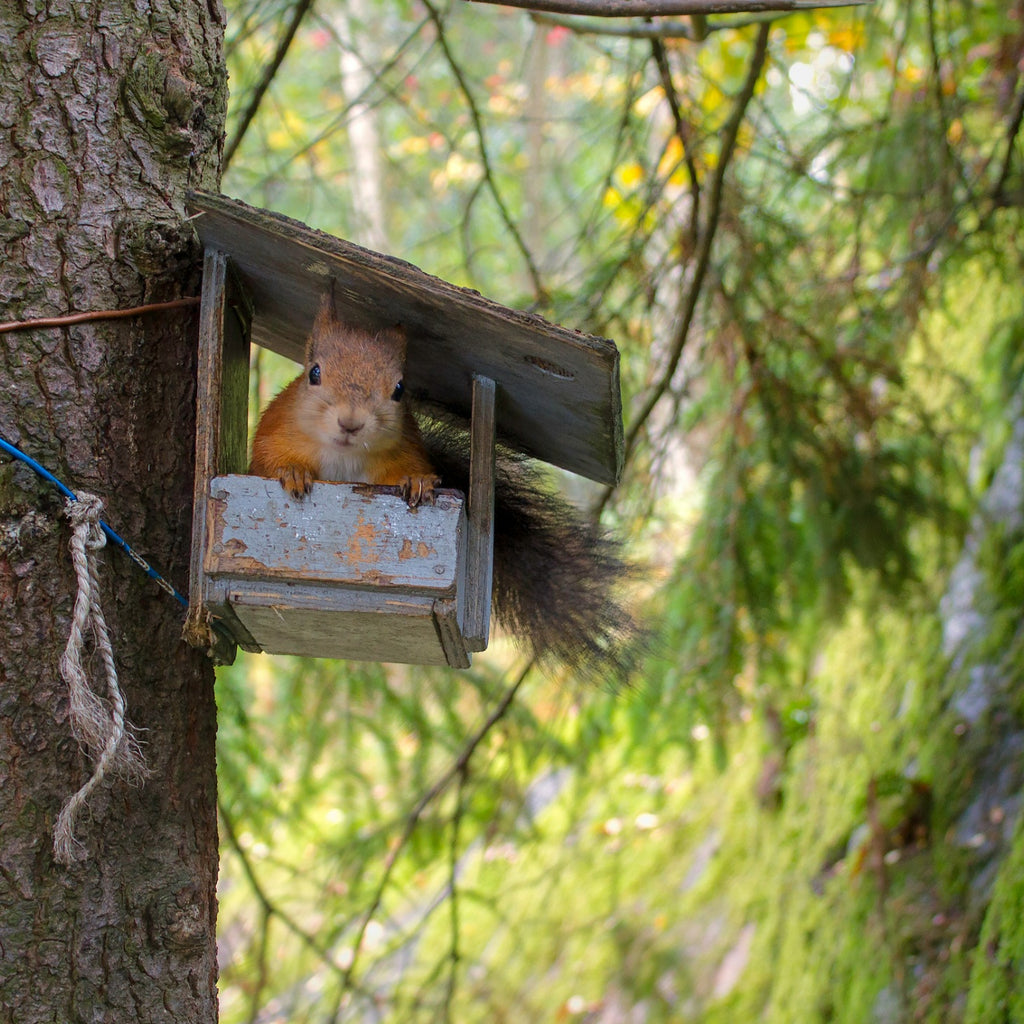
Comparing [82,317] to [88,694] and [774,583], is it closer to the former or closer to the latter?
[88,694]

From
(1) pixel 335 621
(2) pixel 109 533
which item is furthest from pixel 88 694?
(1) pixel 335 621

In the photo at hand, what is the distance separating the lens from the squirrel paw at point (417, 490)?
153cm

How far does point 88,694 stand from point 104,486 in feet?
0.99

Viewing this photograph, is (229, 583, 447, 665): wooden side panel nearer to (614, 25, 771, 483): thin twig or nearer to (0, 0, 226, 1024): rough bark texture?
(0, 0, 226, 1024): rough bark texture

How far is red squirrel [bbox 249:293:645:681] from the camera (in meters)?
1.71

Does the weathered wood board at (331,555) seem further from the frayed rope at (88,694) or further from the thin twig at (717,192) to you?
the thin twig at (717,192)

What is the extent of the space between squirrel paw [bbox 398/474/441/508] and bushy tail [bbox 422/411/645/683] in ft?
1.00

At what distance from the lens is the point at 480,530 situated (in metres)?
1.64

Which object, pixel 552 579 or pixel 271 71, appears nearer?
pixel 552 579

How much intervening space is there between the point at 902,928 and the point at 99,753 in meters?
2.40

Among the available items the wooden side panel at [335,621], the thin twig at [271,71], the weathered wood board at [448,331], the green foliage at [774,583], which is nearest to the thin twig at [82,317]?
the weathered wood board at [448,331]

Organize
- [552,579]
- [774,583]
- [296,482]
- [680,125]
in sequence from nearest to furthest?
1. [296,482]
2. [552,579]
3. [680,125]
4. [774,583]

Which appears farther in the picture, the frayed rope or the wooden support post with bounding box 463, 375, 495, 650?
the wooden support post with bounding box 463, 375, 495, 650

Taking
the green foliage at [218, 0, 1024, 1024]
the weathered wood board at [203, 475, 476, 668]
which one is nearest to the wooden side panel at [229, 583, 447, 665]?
the weathered wood board at [203, 475, 476, 668]
